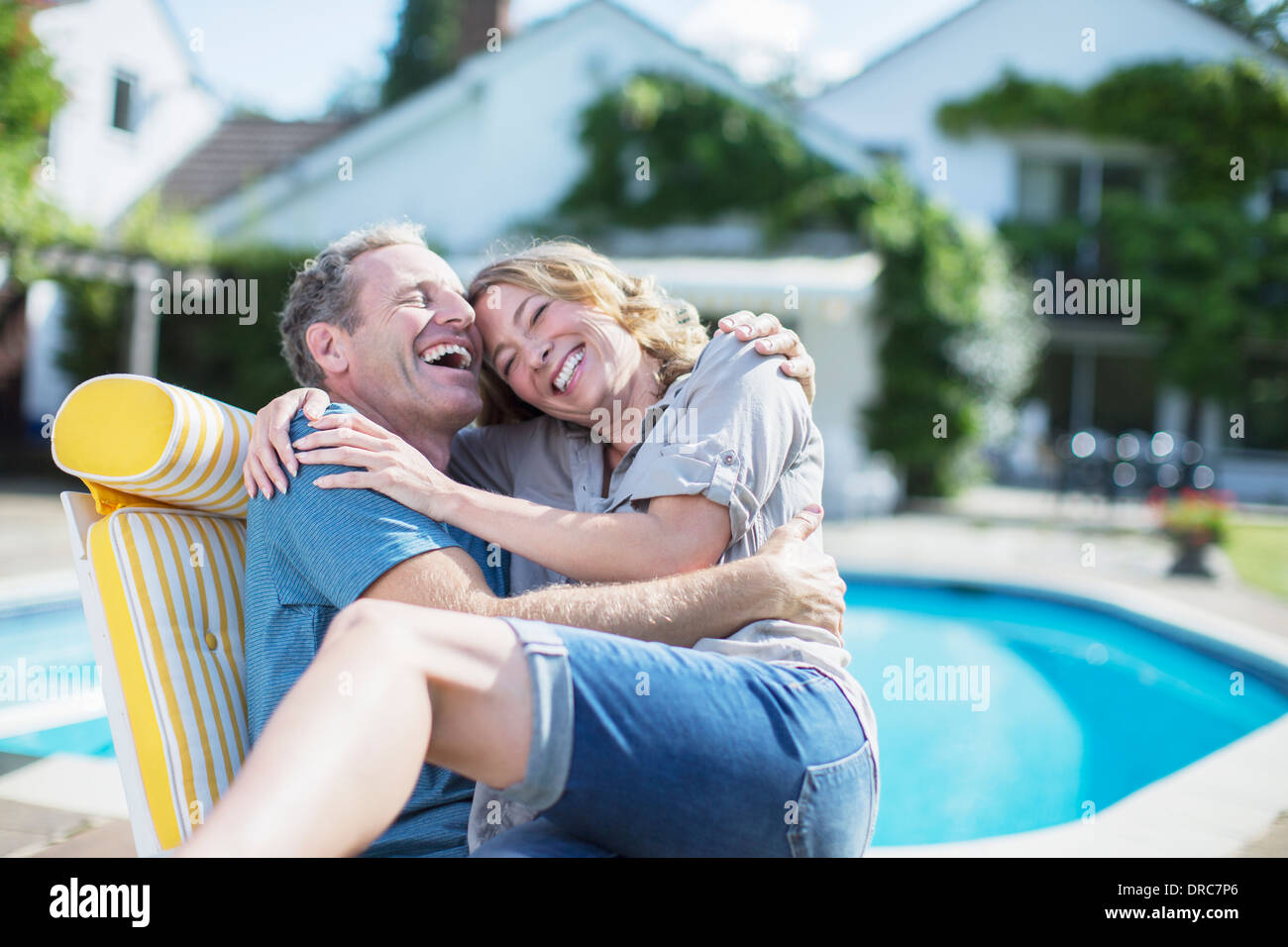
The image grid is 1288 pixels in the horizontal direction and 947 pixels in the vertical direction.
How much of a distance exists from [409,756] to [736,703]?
1.75 feet

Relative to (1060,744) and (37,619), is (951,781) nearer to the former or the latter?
(1060,744)

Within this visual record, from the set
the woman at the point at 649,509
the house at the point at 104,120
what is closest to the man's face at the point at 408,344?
the woman at the point at 649,509

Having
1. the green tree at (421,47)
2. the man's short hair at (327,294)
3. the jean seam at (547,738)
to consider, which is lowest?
the jean seam at (547,738)

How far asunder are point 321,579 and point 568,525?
479 mm

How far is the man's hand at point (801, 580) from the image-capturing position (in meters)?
1.96

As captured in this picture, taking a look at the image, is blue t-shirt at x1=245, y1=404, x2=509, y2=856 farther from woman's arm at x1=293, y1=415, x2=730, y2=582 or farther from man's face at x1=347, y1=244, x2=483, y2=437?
man's face at x1=347, y1=244, x2=483, y2=437

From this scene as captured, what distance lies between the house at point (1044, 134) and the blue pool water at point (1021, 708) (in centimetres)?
1250

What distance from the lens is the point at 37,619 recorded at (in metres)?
5.63

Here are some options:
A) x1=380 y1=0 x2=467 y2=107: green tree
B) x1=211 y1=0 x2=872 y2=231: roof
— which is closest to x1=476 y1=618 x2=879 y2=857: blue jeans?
x1=211 y1=0 x2=872 y2=231: roof

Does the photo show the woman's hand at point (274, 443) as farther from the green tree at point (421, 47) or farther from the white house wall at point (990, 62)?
the green tree at point (421, 47)

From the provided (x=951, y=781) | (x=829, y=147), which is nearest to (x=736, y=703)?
(x=951, y=781)

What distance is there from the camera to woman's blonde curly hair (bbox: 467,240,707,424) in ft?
8.23

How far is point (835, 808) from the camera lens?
5.68ft

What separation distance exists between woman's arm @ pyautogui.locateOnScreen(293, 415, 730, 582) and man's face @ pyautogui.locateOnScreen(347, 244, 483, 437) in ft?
1.18
